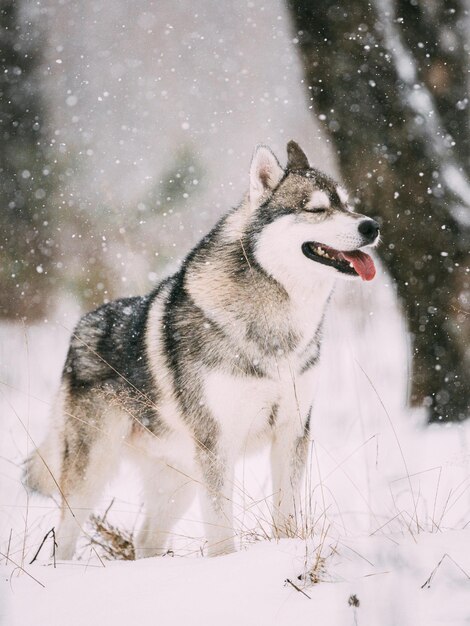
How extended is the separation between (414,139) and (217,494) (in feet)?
10.1

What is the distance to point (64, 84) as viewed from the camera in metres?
7.95

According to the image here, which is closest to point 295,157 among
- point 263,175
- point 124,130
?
point 263,175

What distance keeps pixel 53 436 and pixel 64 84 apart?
21.2 feet

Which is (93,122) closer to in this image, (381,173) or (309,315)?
(381,173)

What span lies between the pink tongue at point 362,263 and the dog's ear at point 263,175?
0.48 metres

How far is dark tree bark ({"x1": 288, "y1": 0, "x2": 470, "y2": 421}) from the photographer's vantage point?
412 cm

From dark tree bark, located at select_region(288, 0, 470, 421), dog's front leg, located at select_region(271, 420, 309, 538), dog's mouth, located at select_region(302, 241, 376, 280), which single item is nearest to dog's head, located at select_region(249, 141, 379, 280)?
dog's mouth, located at select_region(302, 241, 376, 280)

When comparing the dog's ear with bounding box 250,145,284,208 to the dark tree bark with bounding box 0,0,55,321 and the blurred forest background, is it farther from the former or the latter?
the dark tree bark with bounding box 0,0,55,321

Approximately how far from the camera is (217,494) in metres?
2.29

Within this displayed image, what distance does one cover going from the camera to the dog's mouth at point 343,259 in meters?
2.34

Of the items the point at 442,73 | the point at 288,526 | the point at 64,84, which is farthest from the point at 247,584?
the point at 64,84

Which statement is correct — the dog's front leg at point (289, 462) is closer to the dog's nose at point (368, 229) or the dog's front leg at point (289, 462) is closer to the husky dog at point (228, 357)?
the husky dog at point (228, 357)

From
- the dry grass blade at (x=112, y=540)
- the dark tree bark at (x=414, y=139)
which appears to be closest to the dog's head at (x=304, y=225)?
the dry grass blade at (x=112, y=540)

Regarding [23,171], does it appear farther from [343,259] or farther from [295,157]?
[343,259]
